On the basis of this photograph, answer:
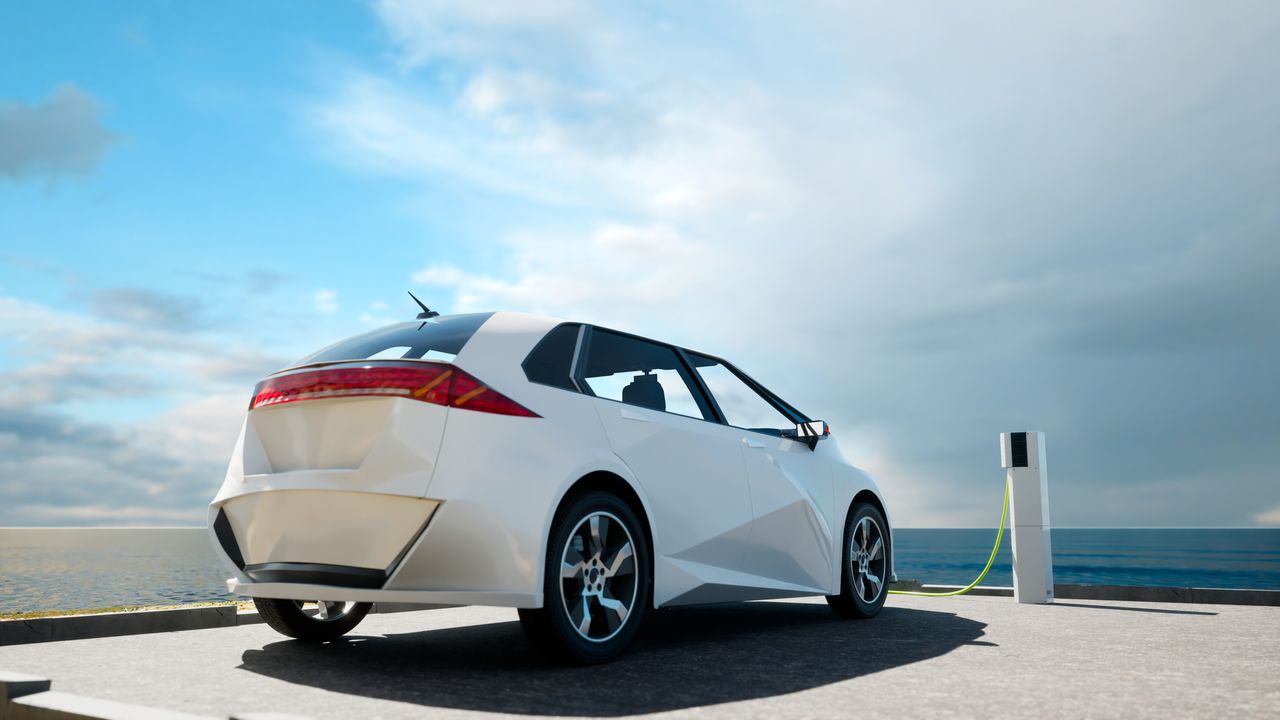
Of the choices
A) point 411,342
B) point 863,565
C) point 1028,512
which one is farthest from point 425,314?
point 1028,512

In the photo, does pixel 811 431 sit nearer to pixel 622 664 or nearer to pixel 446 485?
pixel 622 664

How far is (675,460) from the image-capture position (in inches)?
202

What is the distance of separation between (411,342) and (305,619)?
197 cm

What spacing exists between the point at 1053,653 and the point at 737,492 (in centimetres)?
185

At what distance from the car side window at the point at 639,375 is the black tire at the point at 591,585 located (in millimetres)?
627

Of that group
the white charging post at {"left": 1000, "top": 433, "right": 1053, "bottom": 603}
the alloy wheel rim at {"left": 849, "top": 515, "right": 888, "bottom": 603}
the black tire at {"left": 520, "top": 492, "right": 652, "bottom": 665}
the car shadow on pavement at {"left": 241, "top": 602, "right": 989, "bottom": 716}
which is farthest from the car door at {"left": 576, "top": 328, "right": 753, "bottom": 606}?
the white charging post at {"left": 1000, "top": 433, "right": 1053, "bottom": 603}

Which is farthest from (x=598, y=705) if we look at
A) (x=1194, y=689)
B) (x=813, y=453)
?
(x=813, y=453)

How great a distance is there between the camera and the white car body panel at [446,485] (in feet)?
13.0

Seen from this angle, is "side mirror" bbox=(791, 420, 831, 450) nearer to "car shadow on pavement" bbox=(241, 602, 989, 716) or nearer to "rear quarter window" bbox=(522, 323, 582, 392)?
"car shadow on pavement" bbox=(241, 602, 989, 716)

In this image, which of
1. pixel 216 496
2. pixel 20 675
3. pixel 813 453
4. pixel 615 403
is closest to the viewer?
pixel 20 675

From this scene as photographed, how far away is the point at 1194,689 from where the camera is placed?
13.1ft

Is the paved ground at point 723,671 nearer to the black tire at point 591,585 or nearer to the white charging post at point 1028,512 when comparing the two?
the black tire at point 591,585

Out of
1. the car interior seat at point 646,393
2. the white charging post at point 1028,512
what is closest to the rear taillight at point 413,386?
the car interior seat at point 646,393

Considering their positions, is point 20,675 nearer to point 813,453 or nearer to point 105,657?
point 105,657
